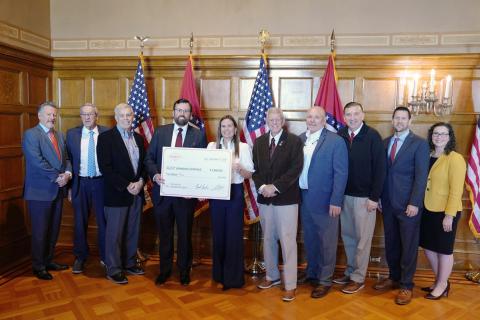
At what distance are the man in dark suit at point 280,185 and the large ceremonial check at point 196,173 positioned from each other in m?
0.28

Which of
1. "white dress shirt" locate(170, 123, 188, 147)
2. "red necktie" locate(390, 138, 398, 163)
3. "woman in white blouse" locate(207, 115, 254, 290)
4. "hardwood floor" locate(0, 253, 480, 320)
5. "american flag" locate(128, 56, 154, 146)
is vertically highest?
"american flag" locate(128, 56, 154, 146)

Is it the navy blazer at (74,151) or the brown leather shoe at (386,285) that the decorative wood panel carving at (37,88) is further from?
the brown leather shoe at (386,285)

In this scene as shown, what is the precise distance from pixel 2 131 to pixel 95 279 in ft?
5.70

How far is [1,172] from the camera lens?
3729 mm

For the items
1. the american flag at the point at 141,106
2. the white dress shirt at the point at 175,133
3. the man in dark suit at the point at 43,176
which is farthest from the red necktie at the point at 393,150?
the man in dark suit at the point at 43,176

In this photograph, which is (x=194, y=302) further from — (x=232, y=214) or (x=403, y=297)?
(x=403, y=297)

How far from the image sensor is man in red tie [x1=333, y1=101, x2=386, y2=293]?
3.09m

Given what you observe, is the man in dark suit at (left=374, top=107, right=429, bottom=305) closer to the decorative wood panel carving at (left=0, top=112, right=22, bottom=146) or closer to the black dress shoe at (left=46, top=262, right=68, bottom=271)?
the black dress shoe at (left=46, top=262, right=68, bottom=271)

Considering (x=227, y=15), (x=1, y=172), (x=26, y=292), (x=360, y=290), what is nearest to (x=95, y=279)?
(x=26, y=292)

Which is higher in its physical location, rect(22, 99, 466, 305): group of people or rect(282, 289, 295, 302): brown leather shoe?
rect(22, 99, 466, 305): group of people

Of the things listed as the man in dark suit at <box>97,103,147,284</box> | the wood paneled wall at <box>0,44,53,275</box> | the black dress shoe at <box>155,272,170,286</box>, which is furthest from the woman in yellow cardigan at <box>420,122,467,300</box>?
the wood paneled wall at <box>0,44,53,275</box>

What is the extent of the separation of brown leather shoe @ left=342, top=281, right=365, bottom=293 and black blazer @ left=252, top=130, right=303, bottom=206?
94 centimetres

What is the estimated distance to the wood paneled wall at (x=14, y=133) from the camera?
147 inches

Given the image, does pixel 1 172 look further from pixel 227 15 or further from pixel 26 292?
pixel 227 15
